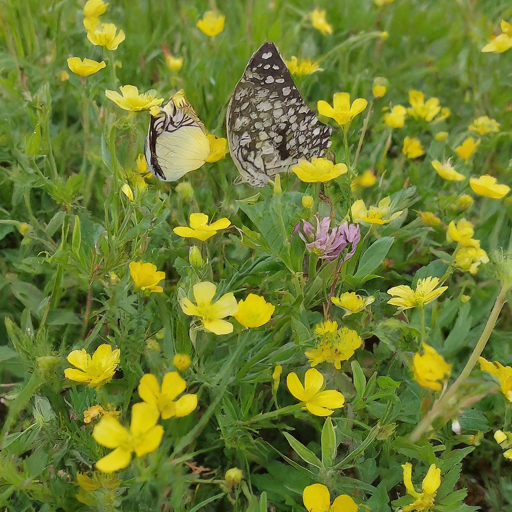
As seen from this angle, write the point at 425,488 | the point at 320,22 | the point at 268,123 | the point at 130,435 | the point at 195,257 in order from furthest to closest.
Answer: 1. the point at 320,22
2. the point at 268,123
3. the point at 195,257
4. the point at 425,488
5. the point at 130,435

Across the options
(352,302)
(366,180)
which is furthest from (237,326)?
(366,180)

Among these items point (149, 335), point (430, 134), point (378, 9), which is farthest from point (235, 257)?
point (378, 9)

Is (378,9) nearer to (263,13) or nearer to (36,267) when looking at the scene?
(263,13)

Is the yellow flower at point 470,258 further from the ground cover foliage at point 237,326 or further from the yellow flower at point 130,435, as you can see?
the yellow flower at point 130,435

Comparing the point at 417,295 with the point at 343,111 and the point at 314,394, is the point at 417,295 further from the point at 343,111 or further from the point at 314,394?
the point at 343,111

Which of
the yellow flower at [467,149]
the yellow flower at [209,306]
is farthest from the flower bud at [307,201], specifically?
the yellow flower at [467,149]

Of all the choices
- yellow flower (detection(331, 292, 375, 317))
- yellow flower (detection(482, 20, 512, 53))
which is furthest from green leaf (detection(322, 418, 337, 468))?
yellow flower (detection(482, 20, 512, 53))
